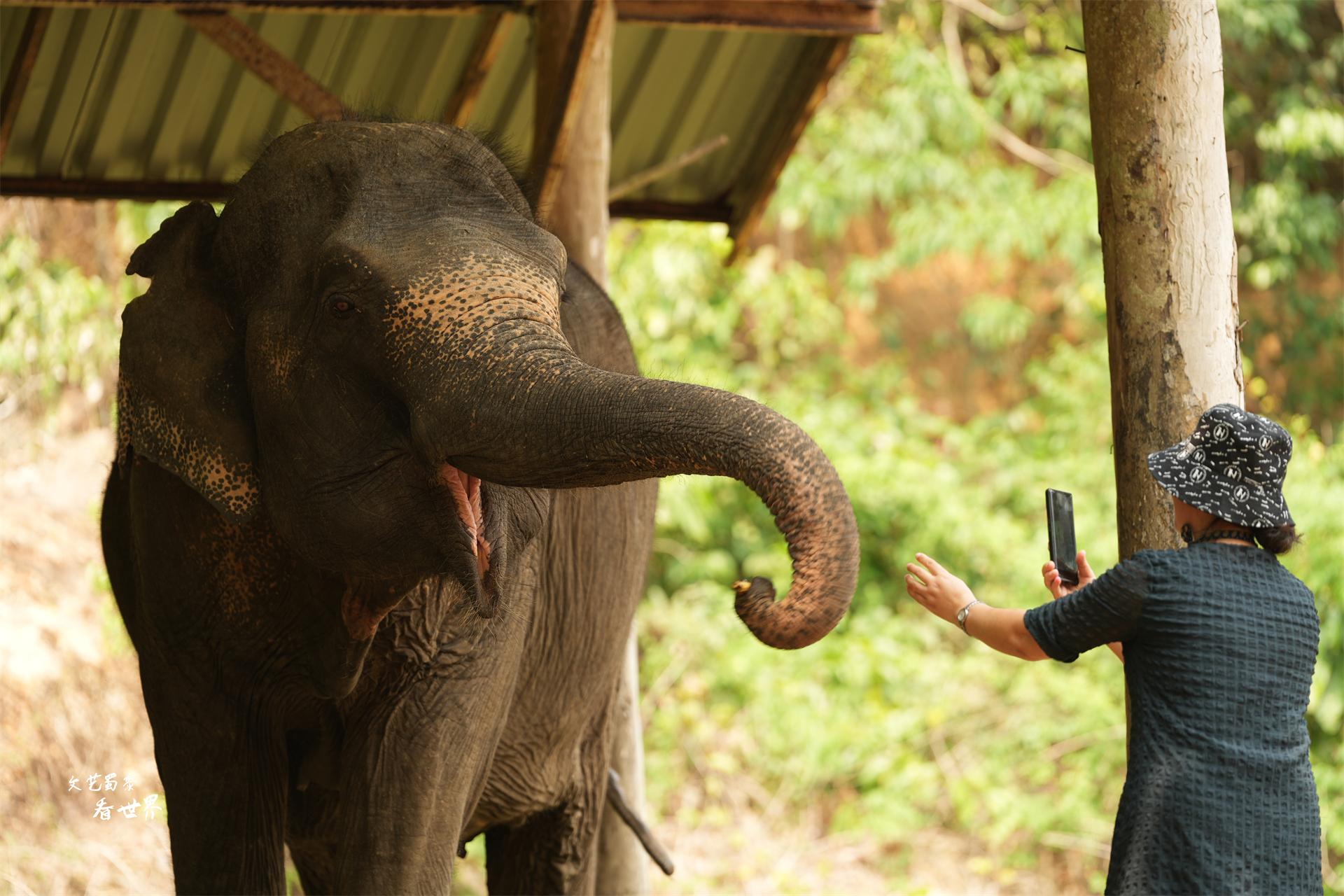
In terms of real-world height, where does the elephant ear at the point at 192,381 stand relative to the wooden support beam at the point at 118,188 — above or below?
below

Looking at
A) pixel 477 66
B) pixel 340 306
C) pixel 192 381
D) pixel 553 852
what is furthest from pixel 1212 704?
pixel 477 66

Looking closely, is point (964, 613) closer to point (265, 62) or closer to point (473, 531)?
point (473, 531)

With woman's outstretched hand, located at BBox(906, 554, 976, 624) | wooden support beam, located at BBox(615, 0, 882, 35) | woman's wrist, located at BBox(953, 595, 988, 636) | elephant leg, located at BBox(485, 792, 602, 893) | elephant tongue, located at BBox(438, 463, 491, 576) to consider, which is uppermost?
wooden support beam, located at BBox(615, 0, 882, 35)

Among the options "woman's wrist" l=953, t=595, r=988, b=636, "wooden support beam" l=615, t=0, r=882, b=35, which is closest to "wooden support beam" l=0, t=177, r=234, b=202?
"wooden support beam" l=615, t=0, r=882, b=35

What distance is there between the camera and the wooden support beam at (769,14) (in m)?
6.09

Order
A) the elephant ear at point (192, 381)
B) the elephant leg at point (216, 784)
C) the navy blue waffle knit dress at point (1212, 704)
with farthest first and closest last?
the elephant leg at point (216, 784) → the elephant ear at point (192, 381) → the navy blue waffle knit dress at point (1212, 704)

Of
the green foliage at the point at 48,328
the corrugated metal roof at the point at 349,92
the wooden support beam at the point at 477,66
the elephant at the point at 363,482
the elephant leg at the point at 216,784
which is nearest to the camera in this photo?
the elephant at the point at 363,482

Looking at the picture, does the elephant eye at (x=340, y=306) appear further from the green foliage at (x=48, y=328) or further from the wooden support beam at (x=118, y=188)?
the green foliage at (x=48, y=328)

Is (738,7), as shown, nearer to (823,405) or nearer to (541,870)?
(541,870)

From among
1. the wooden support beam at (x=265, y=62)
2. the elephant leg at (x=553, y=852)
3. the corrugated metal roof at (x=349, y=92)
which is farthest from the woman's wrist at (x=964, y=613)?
the corrugated metal roof at (x=349, y=92)

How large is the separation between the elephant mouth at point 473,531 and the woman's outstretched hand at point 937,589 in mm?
771

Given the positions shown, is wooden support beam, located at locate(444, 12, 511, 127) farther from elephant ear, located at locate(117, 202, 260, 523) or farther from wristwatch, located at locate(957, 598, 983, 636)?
wristwatch, located at locate(957, 598, 983, 636)

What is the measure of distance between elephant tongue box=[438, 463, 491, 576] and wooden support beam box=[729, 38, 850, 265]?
3879mm

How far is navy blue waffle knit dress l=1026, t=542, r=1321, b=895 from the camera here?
282 centimetres
